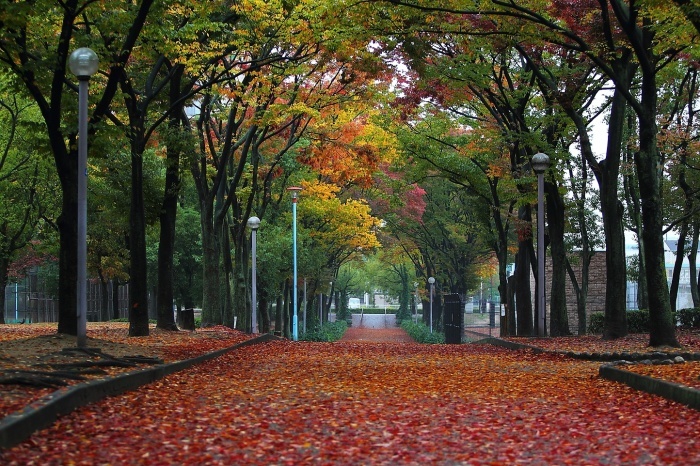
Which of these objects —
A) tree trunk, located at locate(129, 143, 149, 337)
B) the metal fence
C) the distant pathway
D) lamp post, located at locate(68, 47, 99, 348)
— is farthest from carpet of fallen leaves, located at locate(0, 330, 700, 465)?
the metal fence

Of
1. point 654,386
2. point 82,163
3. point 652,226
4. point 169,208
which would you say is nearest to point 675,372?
point 654,386

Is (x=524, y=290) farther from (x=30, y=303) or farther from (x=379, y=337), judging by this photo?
(x=30, y=303)

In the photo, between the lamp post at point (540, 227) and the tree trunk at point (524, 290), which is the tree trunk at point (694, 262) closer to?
the tree trunk at point (524, 290)

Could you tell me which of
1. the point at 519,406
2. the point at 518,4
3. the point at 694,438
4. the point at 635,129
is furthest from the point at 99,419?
the point at 635,129

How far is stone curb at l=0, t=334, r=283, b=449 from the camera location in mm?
6762

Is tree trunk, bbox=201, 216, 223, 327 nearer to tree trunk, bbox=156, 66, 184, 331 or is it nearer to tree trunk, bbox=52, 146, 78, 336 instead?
tree trunk, bbox=156, 66, 184, 331

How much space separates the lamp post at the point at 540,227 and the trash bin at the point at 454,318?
12.6 meters

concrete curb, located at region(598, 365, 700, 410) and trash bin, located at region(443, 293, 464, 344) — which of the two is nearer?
concrete curb, located at region(598, 365, 700, 410)

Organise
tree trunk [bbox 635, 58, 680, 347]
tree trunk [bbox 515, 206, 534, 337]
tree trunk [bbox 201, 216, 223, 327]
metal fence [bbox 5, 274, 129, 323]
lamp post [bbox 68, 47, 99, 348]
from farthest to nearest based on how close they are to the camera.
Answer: metal fence [bbox 5, 274, 129, 323] → tree trunk [bbox 515, 206, 534, 337] → tree trunk [bbox 201, 216, 223, 327] → tree trunk [bbox 635, 58, 680, 347] → lamp post [bbox 68, 47, 99, 348]

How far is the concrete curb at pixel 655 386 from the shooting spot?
9.30 metres

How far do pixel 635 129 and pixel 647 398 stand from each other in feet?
74.6

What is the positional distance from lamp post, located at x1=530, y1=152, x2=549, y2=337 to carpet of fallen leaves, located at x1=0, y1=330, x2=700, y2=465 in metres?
9.74

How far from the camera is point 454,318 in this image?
37.8 metres

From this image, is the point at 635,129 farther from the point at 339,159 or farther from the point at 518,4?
the point at 518,4
